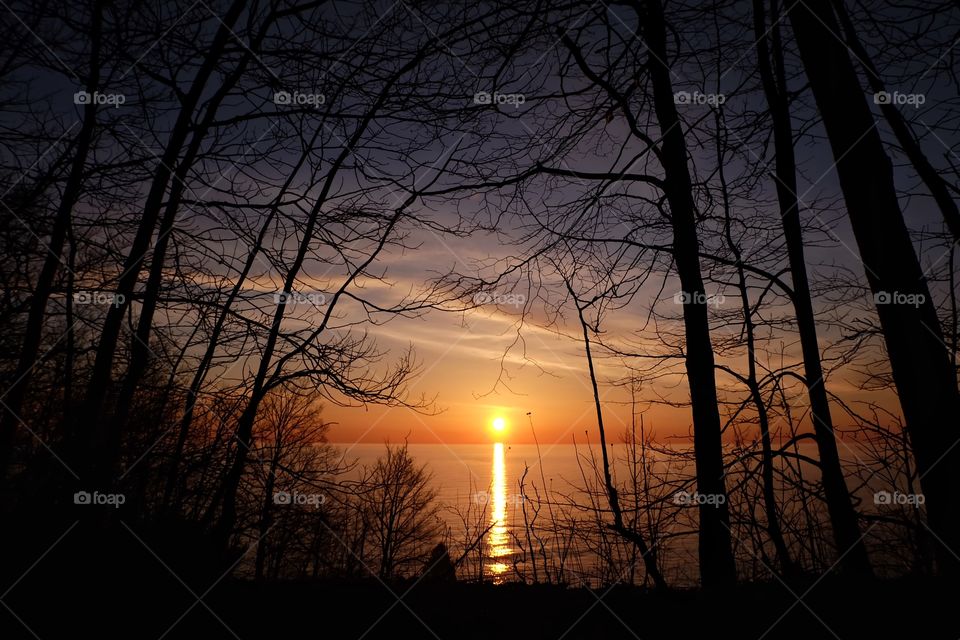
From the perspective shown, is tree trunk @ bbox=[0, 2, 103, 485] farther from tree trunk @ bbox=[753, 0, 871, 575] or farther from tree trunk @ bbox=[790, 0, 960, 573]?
tree trunk @ bbox=[753, 0, 871, 575]

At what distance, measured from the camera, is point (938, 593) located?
10.8 feet

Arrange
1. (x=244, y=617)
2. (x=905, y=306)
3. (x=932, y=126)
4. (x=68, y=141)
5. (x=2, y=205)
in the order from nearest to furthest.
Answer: (x=905, y=306) → (x=244, y=617) → (x=2, y=205) → (x=68, y=141) → (x=932, y=126)

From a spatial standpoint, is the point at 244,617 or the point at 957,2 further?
the point at 957,2

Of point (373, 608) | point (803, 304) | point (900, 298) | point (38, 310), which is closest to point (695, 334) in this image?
point (900, 298)

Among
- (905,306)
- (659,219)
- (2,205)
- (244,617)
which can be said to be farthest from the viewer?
(659,219)

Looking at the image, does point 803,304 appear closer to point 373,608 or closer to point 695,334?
point 695,334

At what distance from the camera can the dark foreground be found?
2789mm

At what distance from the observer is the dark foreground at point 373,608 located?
2.79 metres

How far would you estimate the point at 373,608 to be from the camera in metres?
3.38

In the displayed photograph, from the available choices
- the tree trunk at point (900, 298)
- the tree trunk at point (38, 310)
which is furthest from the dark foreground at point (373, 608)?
the tree trunk at point (38, 310)

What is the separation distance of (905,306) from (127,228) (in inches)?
201

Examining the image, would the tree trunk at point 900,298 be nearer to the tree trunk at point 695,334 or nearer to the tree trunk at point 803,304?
the tree trunk at point 695,334

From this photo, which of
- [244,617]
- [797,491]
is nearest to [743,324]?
[797,491]

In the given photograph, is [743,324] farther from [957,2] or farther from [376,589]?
[376,589]
